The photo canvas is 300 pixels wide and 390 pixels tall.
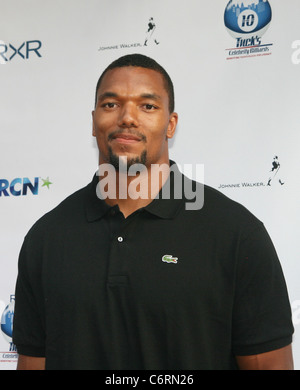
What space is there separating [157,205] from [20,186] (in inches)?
28.2

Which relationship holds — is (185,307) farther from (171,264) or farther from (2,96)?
(2,96)

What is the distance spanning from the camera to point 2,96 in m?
2.09

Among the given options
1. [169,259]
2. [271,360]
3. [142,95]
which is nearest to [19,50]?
[142,95]

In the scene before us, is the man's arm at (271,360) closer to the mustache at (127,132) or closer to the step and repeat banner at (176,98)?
the step and repeat banner at (176,98)

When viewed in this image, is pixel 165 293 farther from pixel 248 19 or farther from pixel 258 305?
pixel 248 19

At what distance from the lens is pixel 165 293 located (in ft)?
4.58

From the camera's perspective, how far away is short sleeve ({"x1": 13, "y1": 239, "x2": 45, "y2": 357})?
1.59 m

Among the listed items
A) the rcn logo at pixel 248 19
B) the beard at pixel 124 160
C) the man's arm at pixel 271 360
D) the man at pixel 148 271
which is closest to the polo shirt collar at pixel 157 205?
the man at pixel 148 271

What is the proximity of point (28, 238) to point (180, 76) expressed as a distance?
0.74 metres

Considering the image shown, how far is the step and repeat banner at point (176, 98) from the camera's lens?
177 cm

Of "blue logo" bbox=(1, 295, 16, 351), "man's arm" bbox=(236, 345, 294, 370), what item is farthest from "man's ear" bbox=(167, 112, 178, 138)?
"blue logo" bbox=(1, 295, 16, 351)
